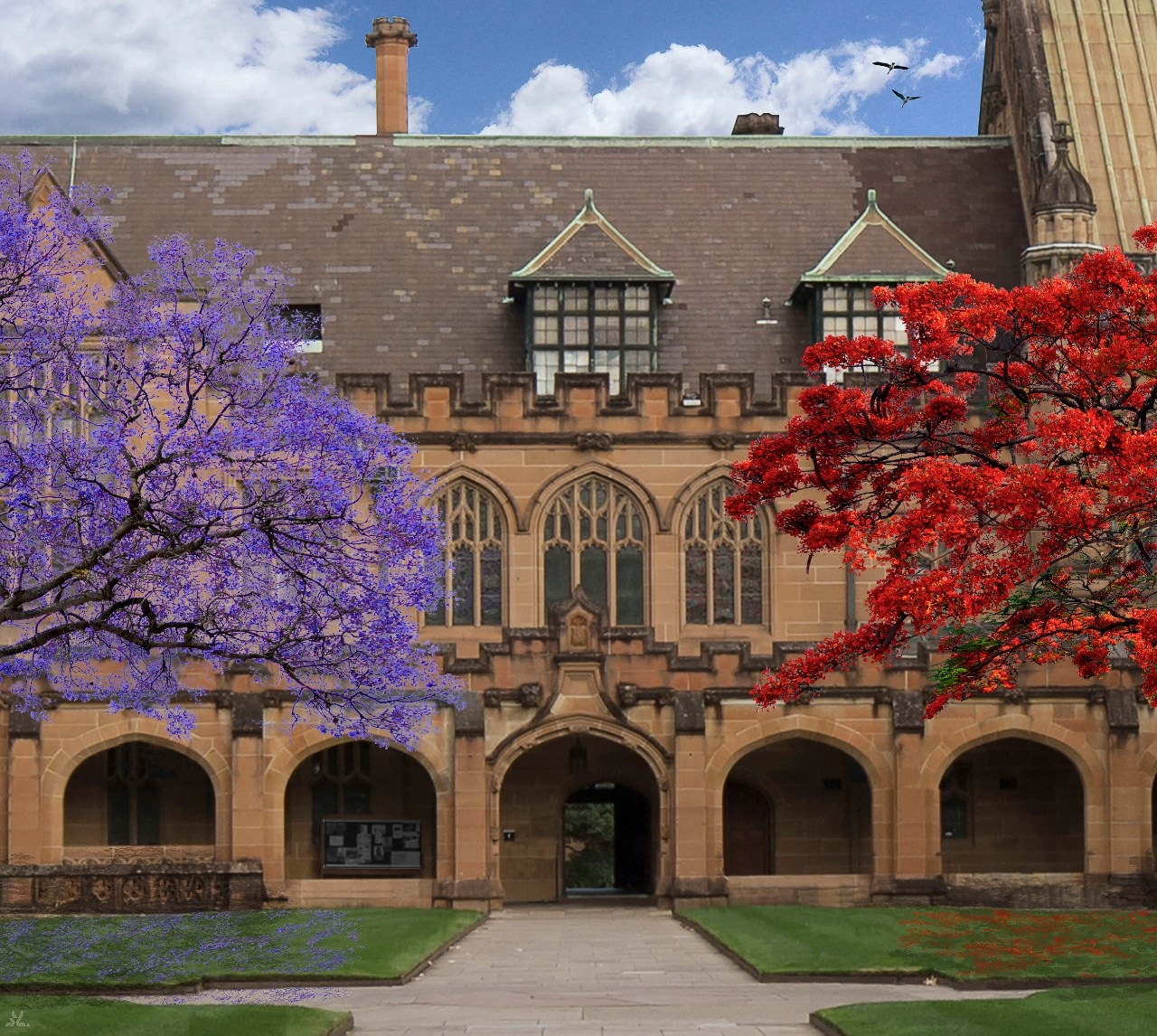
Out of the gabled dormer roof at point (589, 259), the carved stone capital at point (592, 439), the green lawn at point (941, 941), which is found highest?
the gabled dormer roof at point (589, 259)

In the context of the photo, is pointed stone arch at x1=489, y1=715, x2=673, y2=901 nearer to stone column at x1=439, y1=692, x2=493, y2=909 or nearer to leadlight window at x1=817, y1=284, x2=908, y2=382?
stone column at x1=439, y1=692, x2=493, y2=909

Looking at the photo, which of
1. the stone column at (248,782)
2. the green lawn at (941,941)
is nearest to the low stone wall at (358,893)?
the stone column at (248,782)

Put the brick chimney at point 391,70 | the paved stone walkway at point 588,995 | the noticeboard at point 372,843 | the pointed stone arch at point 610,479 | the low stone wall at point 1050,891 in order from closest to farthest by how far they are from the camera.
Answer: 1. the paved stone walkway at point 588,995
2. the low stone wall at point 1050,891
3. the noticeboard at point 372,843
4. the pointed stone arch at point 610,479
5. the brick chimney at point 391,70

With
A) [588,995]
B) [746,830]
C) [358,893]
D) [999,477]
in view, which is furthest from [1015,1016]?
[746,830]

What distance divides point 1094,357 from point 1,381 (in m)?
10.8

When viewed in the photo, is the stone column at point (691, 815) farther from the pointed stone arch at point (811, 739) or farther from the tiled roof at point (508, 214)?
the tiled roof at point (508, 214)

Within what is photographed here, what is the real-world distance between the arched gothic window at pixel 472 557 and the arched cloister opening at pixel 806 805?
19.2 feet

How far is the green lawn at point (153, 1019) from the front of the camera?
2012 cm

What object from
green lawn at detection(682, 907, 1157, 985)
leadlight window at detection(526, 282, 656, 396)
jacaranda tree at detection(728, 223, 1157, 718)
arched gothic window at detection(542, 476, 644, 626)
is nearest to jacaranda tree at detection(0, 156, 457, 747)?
jacaranda tree at detection(728, 223, 1157, 718)

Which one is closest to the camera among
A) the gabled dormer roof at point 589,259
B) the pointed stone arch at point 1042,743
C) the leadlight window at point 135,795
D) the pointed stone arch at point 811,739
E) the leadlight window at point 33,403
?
the leadlight window at point 33,403

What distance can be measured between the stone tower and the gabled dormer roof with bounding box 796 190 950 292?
7.72 ft

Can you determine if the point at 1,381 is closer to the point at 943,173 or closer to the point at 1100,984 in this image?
the point at 1100,984

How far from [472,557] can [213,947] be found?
1468cm

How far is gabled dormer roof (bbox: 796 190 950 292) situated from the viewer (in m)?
45.2
